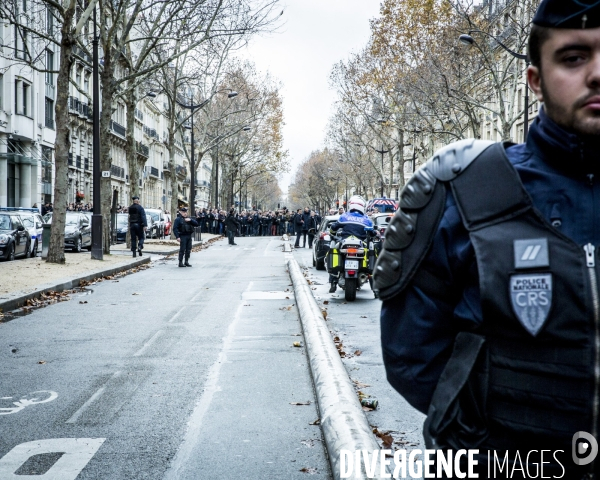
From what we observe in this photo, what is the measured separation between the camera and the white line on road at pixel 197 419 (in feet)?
14.8

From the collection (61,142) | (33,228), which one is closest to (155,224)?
(33,228)

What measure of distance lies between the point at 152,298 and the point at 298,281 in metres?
2.94

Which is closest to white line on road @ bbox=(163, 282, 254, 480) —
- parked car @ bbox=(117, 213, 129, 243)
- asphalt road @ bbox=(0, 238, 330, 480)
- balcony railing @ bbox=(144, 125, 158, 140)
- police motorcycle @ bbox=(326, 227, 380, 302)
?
asphalt road @ bbox=(0, 238, 330, 480)

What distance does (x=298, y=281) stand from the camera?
51.6 ft

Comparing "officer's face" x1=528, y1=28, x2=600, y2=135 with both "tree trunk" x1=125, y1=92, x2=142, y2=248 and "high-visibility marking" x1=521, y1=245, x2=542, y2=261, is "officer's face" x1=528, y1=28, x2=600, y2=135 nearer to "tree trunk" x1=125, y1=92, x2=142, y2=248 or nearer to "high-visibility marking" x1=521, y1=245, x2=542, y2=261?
"high-visibility marking" x1=521, y1=245, x2=542, y2=261

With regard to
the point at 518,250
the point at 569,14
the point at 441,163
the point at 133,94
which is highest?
the point at 133,94

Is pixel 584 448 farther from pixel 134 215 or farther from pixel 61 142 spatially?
pixel 134 215

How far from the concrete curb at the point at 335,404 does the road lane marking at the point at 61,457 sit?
4.48 feet

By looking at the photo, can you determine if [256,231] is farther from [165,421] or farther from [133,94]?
[165,421]

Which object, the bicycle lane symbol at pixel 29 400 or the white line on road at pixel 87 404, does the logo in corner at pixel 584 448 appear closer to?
the white line on road at pixel 87 404

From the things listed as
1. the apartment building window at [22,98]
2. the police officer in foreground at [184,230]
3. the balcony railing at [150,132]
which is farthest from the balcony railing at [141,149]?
the police officer in foreground at [184,230]

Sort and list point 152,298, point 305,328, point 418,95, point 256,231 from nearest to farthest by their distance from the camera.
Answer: point 305,328 < point 152,298 < point 418,95 < point 256,231

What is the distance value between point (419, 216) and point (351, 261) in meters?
11.4

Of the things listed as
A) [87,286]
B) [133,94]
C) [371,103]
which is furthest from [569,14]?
[371,103]
